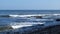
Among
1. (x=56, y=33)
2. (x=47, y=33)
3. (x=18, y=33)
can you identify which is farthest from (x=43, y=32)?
(x=18, y=33)

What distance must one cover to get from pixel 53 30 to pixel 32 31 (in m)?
0.36

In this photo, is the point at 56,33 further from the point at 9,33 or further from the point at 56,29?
the point at 9,33

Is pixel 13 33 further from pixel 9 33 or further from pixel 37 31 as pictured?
pixel 37 31

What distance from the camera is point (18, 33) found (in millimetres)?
2521

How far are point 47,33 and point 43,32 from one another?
72 mm

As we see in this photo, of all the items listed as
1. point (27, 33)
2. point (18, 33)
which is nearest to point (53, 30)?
point (27, 33)

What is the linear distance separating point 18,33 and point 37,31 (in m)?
0.33

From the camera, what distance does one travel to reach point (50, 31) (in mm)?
2516

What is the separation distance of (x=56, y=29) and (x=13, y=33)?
0.75 m

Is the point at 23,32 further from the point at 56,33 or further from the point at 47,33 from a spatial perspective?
the point at 56,33

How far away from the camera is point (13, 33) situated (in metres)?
2.52

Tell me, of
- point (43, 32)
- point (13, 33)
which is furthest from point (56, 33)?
point (13, 33)

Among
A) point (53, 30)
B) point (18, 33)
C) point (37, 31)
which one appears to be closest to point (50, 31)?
point (53, 30)

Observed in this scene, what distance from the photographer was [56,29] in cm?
253
